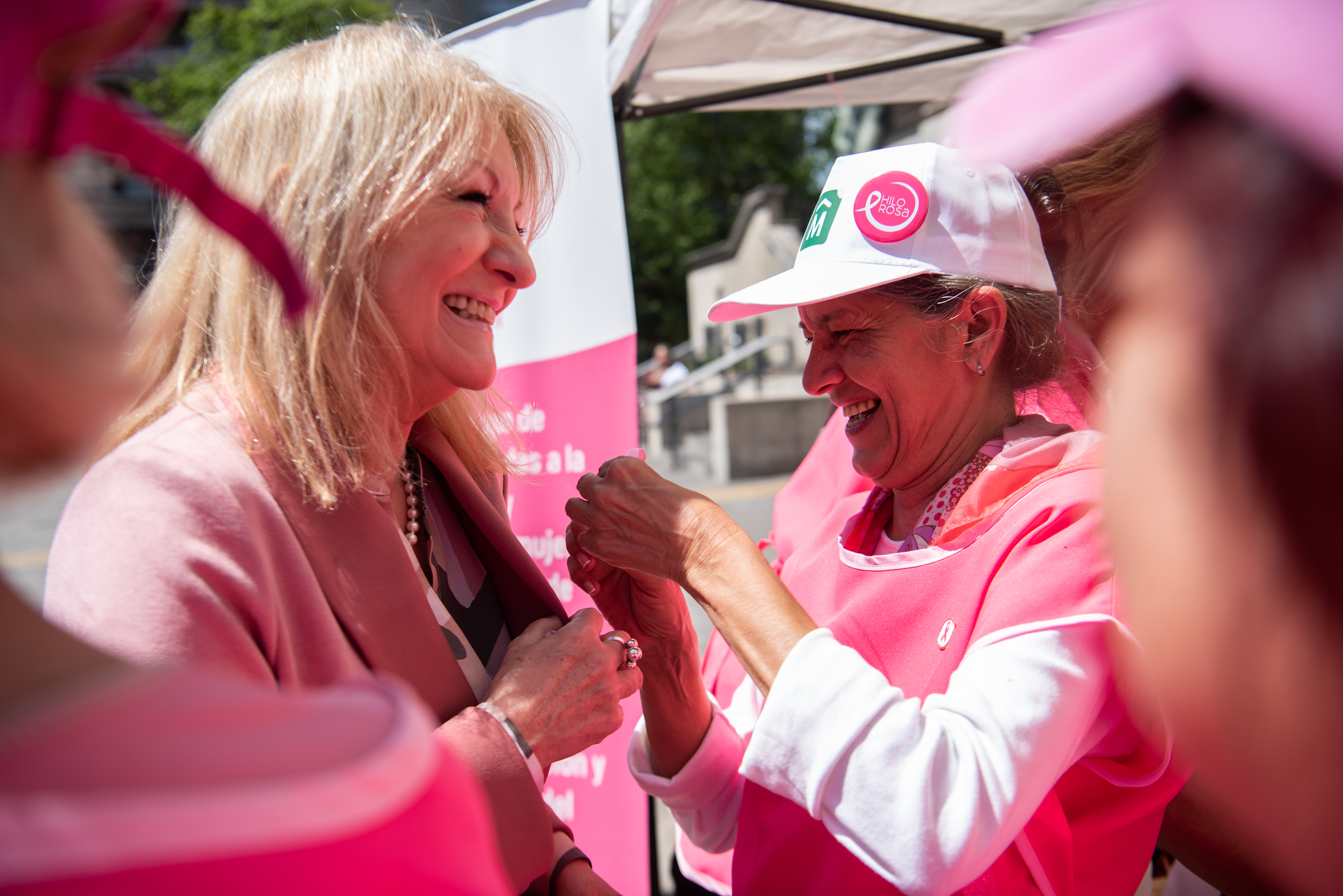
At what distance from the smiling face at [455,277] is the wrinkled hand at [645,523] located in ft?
1.10

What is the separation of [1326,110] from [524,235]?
5.64 feet

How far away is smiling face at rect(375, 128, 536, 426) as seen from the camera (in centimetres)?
159

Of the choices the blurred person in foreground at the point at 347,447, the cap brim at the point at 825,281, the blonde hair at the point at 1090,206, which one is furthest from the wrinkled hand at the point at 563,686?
the blonde hair at the point at 1090,206

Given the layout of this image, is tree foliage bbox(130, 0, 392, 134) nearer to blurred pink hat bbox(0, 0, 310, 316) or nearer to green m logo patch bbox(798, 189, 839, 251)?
green m logo patch bbox(798, 189, 839, 251)

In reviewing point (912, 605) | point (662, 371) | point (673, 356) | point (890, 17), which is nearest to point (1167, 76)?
point (912, 605)

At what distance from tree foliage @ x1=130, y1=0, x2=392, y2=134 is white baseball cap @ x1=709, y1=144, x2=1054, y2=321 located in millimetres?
20711

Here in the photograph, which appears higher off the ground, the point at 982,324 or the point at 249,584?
the point at 982,324

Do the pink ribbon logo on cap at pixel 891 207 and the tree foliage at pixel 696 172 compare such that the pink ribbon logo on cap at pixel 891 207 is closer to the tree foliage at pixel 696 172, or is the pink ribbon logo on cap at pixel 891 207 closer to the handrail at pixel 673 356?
the handrail at pixel 673 356

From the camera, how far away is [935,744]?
1354 millimetres

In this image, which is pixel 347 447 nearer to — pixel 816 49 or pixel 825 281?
pixel 825 281

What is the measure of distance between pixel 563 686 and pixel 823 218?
117 cm

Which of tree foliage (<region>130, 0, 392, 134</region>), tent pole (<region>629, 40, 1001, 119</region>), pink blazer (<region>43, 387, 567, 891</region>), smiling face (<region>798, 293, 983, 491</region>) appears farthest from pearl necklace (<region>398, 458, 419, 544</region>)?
tree foliage (<region>130, 0, 392, 134</region>)

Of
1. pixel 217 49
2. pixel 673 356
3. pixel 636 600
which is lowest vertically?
pixel 673 356

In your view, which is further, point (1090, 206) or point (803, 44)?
point (803, 44)
